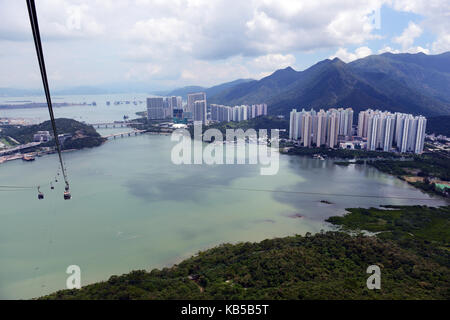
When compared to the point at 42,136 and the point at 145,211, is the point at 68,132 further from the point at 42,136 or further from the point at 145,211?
the point at 145,211

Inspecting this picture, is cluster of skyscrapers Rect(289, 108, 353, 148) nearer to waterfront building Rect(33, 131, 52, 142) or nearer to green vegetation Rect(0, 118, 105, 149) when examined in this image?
green vegetation Rect(0, 118, 105, 149)

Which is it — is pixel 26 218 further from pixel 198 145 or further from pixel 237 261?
pixel 198 145

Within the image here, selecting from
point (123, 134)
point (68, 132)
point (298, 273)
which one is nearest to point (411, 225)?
point (298, 273)

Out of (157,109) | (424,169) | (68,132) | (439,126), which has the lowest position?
(424,169)
